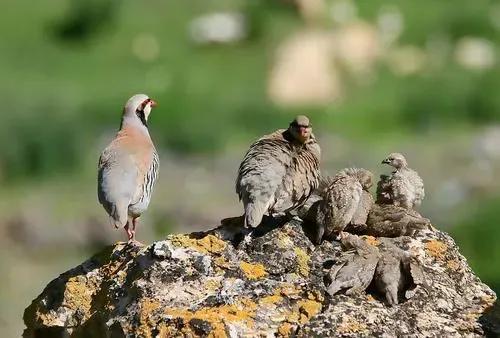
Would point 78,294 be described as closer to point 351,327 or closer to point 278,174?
point 278,174

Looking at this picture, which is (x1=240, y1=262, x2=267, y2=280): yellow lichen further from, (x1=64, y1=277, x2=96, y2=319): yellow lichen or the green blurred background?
the green blurred background

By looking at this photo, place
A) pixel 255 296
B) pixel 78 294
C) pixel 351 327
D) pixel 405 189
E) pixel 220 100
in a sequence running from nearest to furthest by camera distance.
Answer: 1. pixel 351 327
2. pixel 255 296
3. pixel 78 294
4. pixel 405 189
5. pixel 220 100

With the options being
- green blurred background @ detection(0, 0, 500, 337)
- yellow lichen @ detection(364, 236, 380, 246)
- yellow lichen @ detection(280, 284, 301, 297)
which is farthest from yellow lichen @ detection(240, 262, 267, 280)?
green blurred background @ detection(0, 0, 500, 337)

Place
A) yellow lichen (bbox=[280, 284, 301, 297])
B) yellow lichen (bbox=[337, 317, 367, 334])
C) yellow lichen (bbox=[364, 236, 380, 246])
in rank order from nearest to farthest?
yellow lichen (bbox=[337, 317, 367, 334]) < yellow lichen (bbox=[280, 284, 301, 297]) < yellow lichen (bbox=[364, 236, 380, 246])

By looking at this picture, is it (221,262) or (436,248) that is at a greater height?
(221,262)

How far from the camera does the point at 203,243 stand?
8.01 m

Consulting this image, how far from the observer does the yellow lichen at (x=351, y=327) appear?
7.34 m

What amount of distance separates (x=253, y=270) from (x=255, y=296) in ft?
0.84

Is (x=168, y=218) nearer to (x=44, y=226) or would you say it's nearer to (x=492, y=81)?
(x=44, y=226)

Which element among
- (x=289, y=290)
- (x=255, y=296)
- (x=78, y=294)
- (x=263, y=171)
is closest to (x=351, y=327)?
(x=289, y=290)

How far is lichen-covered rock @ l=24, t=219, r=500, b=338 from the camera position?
7.42 m

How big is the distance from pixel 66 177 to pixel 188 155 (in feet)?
7.54

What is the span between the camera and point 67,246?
20.0 metres

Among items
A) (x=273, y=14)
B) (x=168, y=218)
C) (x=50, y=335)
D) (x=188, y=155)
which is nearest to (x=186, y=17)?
(x=273, y=14)
